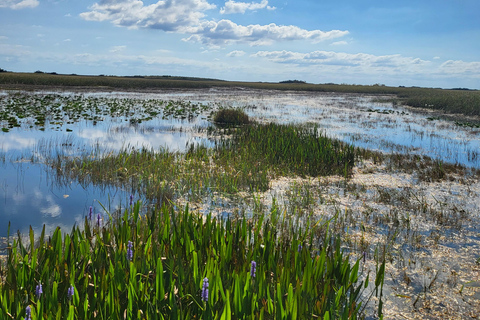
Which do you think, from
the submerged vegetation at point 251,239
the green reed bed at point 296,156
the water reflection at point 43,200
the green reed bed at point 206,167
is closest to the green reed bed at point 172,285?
the submerged vegetation at point 251,239

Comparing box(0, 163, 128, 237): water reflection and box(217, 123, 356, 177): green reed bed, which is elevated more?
box(217, 123, 356, 177): green reed bed

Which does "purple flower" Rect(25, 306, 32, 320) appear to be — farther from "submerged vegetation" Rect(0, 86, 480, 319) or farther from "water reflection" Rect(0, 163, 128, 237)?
"water reflection" Rect(0, 163, 128, 237)

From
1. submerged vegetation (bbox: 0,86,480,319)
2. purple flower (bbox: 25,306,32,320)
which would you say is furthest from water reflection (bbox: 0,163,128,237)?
purple flower (bbox: 25,306,32,320)

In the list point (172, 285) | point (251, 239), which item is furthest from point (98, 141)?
point (172, 285)

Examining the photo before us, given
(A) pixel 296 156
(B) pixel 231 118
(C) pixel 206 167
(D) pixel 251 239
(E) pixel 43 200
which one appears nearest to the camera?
(D) pixel 251 239

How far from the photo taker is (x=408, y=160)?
10.7 metres

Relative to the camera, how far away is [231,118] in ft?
58.0

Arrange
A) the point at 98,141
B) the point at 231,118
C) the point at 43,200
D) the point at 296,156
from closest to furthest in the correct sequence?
the point at 43,200 < the point at 296,156 < the point at 98,141 < the point at 231,118

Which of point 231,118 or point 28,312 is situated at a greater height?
point 231,118

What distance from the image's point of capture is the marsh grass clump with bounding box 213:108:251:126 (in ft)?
56.3

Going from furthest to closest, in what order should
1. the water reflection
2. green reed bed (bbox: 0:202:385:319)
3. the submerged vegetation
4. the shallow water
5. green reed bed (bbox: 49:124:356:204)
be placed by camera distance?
green reed bed (bbox: 49:124:356:204), the shallow water, the water reflection, the submerged vegetation, green reed bed (bbox: 0:202:385:319)

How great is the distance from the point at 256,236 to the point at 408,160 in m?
8.39

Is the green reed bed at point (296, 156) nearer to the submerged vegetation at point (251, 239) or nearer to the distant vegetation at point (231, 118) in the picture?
the submerged vegetation at point (251, 239)

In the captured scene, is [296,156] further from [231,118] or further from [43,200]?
[231,118]
